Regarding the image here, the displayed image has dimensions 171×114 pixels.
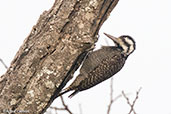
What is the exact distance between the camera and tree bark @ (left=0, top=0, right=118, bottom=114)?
2.85 m

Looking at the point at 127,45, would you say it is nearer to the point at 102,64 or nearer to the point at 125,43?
the point at 125,43

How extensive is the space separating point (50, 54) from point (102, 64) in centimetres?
187

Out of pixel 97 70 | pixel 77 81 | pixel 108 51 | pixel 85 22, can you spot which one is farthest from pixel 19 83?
pixel 108 51

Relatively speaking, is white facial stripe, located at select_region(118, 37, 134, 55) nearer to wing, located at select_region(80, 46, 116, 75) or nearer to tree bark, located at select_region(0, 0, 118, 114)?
A: wing, located at select_region(80, 46, 116, 75)

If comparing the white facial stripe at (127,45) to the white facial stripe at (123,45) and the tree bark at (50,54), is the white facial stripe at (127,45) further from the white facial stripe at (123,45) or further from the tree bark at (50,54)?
the tree bark at (50,54)

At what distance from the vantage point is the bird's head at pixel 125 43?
5078 millimetres

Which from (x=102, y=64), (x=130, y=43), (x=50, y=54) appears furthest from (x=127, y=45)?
(x=50, y=54)

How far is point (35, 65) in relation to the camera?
2945mm

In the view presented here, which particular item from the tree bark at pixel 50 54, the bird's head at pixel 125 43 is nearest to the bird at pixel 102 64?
the bird's head at pixel 125 43

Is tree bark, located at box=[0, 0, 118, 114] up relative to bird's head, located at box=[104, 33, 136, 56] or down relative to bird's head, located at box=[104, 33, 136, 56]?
down

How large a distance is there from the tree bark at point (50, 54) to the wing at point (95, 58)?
4.08 ft

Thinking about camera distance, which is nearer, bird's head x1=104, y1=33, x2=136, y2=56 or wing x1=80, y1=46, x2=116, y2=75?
wing x1=80, y1=46, x2=116, y2=75

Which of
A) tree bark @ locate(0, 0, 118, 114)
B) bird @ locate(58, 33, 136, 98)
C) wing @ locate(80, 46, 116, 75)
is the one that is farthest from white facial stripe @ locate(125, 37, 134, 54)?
tree bark @ locate(0, 0, 118, 114)

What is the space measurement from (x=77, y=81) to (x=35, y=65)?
1629mm
